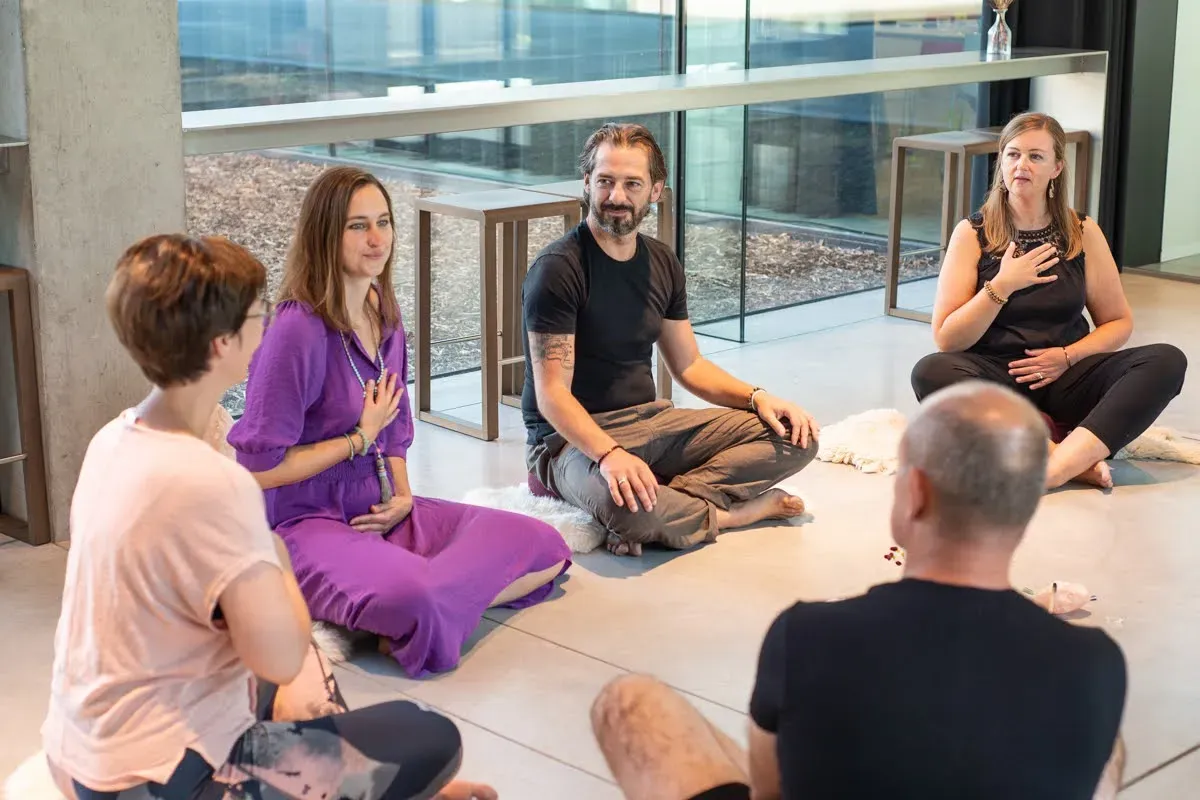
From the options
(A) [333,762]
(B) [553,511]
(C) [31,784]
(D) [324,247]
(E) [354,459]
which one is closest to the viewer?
(A) [333,762]

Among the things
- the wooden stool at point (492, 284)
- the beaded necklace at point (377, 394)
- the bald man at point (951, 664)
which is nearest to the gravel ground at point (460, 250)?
the wooden stool at point (492, 284)

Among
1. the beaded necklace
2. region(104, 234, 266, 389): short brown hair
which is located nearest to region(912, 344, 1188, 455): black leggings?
the beaded necklace

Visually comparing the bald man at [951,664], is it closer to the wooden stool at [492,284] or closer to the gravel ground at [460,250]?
the wooden stool at [492,284]

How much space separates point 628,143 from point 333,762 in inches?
72.2

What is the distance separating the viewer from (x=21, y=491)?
11.3ft

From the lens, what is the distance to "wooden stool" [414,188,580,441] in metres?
4.21

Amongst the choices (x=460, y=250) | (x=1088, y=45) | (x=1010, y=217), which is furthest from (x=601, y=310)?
(x=1088, y=45)

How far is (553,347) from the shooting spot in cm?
333

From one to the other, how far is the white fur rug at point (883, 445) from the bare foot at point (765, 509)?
0.45 metres

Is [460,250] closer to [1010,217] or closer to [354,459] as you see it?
[1010,217]

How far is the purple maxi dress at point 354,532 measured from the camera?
2.77 metres

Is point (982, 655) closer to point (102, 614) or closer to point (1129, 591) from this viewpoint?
point (102, 614)

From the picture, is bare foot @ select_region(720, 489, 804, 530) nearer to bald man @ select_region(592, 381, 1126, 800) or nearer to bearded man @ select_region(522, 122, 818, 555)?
bearded man @ select_region(522, 122, 818, 555)

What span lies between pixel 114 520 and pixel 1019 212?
286cm
